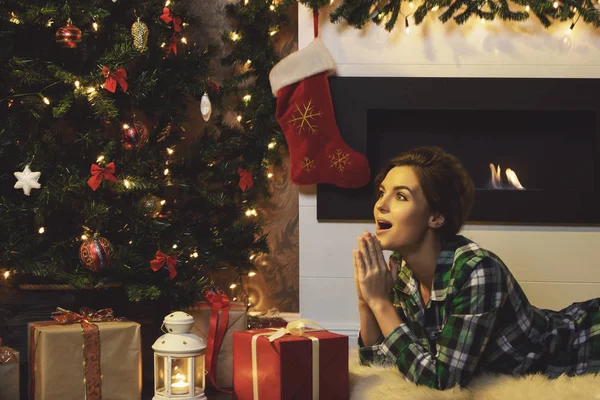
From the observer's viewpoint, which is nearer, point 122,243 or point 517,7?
point 122,243

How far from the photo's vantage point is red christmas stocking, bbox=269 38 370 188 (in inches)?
116

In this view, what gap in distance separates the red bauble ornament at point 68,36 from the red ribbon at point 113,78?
0.14 meters

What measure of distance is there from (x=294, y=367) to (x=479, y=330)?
49 centimetres

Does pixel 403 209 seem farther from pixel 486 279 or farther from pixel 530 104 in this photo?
pixel 530 104

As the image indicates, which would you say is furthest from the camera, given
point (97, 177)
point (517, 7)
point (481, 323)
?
point (517, 7)

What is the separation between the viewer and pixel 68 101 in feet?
8.45

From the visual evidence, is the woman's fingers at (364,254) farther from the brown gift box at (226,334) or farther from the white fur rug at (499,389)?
the brown gift box at (226,334)

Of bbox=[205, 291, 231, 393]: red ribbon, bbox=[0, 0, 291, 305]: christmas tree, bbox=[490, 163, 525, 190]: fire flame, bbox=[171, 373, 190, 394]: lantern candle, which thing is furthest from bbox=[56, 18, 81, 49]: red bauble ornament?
bbox=[490, 163, 525, 190]: fire flame

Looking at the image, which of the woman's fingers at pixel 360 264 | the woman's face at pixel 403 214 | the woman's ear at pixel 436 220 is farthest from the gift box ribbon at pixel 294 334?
the woman's ear at pixel 436 220

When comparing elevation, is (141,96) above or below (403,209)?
above

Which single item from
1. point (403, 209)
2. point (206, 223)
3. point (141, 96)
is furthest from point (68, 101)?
point (403, 209)

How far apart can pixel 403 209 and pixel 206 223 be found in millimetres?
1288

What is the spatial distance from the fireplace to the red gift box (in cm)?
111

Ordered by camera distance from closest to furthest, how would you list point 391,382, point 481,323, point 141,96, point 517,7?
point 481,323 < point 391,382 < point 141,96 < point 517,7
